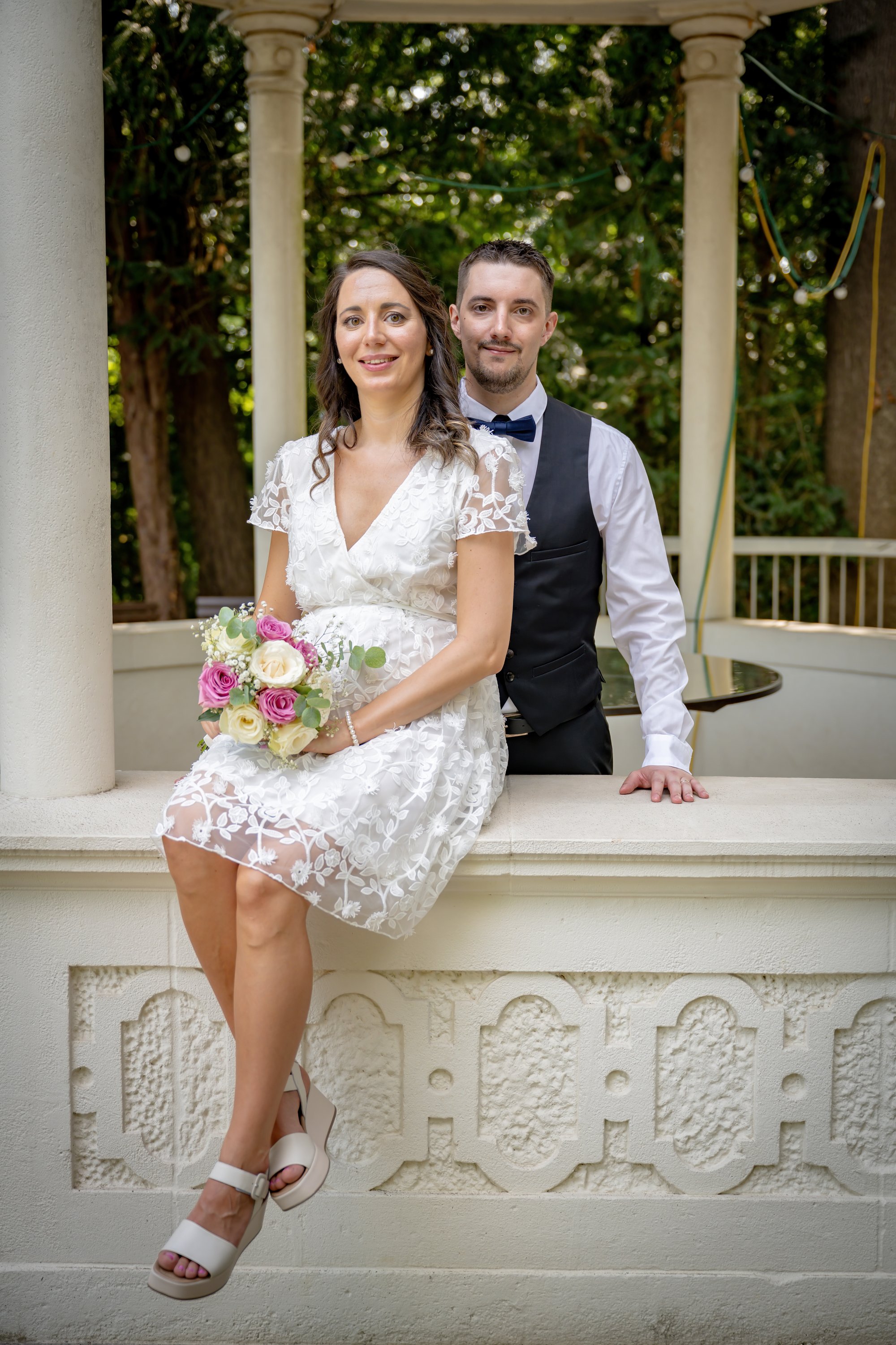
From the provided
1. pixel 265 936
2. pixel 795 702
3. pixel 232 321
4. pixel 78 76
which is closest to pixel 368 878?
pixel 265 936

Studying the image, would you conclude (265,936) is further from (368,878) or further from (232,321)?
(232,321)

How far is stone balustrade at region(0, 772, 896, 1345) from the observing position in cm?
245

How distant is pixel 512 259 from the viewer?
306 centimetres

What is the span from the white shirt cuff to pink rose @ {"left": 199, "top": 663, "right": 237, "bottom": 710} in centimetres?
102

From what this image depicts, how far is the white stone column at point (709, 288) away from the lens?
5.70 m

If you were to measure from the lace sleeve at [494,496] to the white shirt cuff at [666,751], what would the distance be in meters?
0.58

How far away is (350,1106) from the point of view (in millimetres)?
2496

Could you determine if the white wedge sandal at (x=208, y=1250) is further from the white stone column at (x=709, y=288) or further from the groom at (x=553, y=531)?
the white stone column at (x=709, y=288)

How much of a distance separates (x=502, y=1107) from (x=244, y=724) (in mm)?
922

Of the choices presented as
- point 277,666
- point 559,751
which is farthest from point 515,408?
point 277,666

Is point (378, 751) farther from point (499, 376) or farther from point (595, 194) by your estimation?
point (595, 194)

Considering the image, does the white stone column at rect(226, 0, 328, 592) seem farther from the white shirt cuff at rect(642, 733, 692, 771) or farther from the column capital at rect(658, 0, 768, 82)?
the white shirt cuff at rect(642, 733, 692, 771)

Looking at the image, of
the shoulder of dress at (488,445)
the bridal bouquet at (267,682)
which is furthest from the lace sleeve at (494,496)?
the bridal bouquet at (267,682)

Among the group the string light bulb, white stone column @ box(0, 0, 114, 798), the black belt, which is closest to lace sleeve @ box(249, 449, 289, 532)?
white stone column @ box(0, 0, 114, 798)
